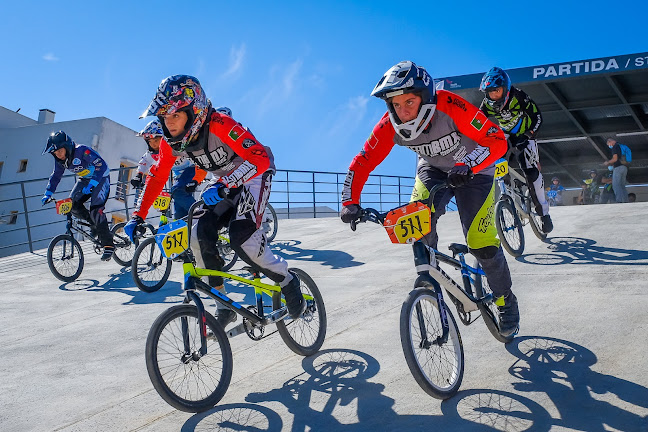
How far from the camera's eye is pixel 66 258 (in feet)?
34.8

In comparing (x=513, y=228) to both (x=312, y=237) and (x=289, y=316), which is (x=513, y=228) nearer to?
(x=289, y=316)

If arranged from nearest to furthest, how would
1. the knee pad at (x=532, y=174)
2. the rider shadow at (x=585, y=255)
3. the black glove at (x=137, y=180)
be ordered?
the rider shadow at (x=585, y=255) < the knee pad at (x=532, y=174) < the black glove at (x=137, y=180)

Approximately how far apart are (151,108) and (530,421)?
10.7 ft

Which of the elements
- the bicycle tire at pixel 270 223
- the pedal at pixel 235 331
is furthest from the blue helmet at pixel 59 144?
the pedal at pixel 235 331

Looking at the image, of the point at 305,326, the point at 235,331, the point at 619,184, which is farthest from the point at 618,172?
the point at 235,331

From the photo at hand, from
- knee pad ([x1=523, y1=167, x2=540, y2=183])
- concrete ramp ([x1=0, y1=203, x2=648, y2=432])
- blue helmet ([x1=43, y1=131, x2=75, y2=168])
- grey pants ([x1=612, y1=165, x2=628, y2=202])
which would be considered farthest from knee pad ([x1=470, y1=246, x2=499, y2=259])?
grey pants ([x1=612, y1=165, x2=628, y2=202])

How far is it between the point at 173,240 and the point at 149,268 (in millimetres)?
4645

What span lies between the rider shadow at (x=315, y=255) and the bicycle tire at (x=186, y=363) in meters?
5.19

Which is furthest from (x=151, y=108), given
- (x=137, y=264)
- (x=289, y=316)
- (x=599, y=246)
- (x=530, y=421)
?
(x=599, y=246)

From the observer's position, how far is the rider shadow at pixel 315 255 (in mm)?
9719

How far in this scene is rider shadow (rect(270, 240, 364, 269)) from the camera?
972 cm

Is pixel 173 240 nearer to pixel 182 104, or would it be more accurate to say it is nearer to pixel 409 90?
pixel 182 104

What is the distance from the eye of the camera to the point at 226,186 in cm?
456

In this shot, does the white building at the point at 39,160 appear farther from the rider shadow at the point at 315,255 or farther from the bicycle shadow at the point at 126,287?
the bicycle shadow at the point at 126,287
